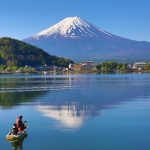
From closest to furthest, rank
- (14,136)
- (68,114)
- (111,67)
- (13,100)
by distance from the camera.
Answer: (14,136)
(68,114)
(13,100)
(111,67)

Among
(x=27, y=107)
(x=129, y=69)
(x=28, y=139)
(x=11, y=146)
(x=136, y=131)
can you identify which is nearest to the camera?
(x=11, y=146)

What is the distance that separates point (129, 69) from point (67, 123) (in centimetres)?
12447

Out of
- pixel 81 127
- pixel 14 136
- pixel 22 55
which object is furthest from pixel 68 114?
pixel 22 55

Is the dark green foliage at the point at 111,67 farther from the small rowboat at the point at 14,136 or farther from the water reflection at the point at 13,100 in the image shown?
the small rowboat at the point at 14,136

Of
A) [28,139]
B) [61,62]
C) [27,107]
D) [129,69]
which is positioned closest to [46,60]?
[61,62]

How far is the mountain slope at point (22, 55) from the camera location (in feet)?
493

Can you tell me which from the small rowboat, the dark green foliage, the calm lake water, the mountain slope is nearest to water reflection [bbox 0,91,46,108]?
the calm lake water

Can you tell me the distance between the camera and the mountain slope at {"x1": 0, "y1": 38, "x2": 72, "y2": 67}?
15025cm

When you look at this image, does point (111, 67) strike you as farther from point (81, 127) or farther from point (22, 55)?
point (81, 127)

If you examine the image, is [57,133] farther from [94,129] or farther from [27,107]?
[27,107]

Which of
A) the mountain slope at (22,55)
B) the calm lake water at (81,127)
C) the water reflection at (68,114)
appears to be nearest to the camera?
the calm lake water at (81,127)

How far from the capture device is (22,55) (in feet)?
506

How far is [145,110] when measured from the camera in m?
22.8

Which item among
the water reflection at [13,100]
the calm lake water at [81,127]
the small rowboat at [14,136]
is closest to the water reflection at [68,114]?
the calm lake water at [81,127]
